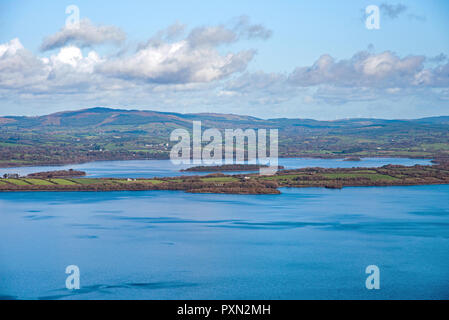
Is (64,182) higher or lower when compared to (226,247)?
higher

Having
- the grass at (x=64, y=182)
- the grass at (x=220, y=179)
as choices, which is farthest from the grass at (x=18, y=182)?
the grass at (x=220, y=179)

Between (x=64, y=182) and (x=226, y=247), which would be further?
(x=64, y=182)

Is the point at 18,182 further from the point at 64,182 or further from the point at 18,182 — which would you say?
the point at 64,182

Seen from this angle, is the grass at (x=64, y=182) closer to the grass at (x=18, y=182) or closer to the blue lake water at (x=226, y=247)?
the grass at (x=18, y=182)

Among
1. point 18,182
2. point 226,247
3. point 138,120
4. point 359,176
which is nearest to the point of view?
point 226,247

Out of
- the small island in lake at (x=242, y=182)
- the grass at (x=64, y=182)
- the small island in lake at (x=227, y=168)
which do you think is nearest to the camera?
the small island in lake at (x=242, y=182)

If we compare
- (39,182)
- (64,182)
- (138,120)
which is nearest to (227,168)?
(64,182)
